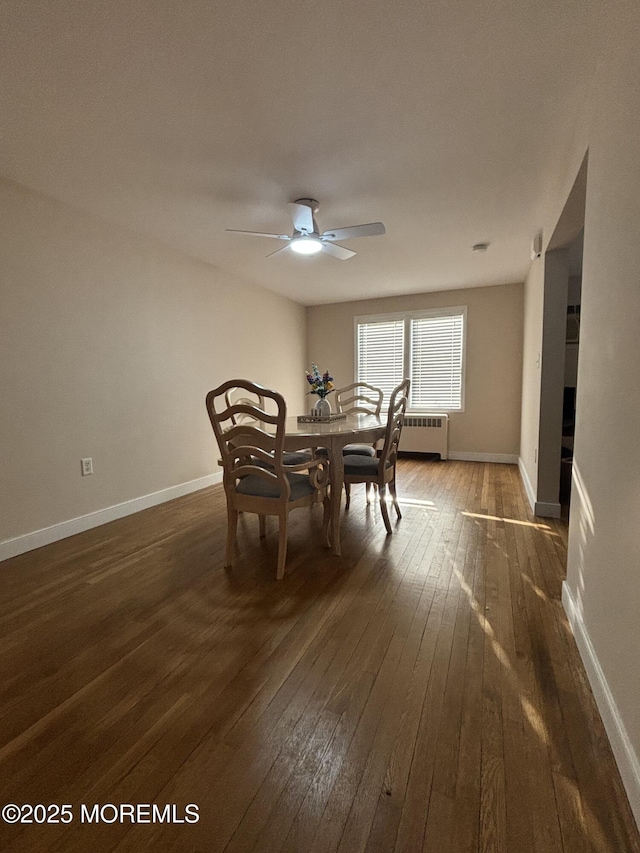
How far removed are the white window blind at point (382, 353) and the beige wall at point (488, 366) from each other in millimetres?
292

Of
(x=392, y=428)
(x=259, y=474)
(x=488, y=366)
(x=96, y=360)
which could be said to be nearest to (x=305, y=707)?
(x=259, y=474)

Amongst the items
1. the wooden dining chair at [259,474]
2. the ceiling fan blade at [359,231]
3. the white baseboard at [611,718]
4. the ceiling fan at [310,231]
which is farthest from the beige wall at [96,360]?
the white baseboard at [611,718]

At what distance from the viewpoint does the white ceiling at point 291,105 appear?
1361 mm

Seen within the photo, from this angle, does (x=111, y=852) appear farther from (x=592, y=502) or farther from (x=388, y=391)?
(x=388, y=391)

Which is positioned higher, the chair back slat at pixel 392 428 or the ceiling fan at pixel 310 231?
the ceiling fan at pixel 310 231

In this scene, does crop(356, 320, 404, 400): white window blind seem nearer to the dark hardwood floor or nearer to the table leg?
the table leg

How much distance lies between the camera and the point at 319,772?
1.06m

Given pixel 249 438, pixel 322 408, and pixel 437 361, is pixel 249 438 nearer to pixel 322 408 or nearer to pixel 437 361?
pixel 322 408

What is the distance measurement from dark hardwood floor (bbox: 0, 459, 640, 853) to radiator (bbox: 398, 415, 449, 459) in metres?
3.07

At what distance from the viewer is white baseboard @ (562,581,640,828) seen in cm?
95

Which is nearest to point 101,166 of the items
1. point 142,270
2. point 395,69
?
point 142,270

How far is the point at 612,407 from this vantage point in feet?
4.14

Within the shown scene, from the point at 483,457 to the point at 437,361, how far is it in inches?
59.0

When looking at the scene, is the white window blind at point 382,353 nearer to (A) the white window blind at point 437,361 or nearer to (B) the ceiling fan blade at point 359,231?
(A) the white window blind at point 437,361
